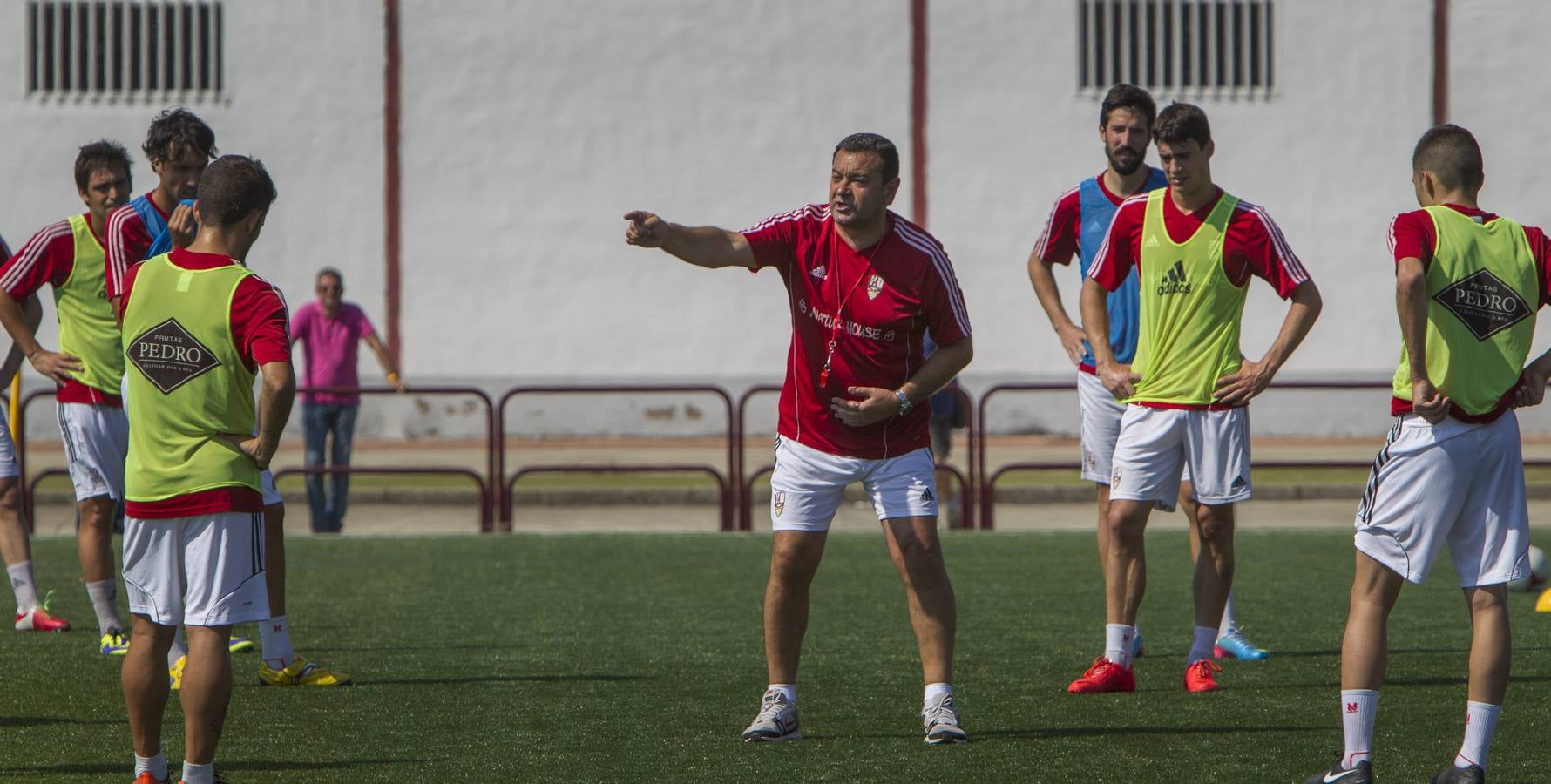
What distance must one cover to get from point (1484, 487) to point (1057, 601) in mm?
4409

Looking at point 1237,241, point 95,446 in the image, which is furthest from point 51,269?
point 1237,241

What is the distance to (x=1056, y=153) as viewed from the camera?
2389 cm

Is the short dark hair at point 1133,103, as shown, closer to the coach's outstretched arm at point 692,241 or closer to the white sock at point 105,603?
the coach's outstretched arm at point 692,241

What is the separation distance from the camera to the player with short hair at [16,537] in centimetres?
785

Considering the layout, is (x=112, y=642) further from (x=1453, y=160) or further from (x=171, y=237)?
(x=1453, y=160)

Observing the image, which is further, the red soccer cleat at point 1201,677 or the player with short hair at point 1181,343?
the red soccer cleat at point 1201,677

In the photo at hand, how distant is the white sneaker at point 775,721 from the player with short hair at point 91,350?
10.2 feet

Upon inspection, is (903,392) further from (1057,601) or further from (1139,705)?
(1057,601)

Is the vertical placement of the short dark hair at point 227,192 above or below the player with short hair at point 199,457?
above

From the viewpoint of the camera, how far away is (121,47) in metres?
23.1

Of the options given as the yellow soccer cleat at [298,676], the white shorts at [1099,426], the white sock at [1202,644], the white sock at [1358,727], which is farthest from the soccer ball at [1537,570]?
the yellow soccer cleat at [298,676]

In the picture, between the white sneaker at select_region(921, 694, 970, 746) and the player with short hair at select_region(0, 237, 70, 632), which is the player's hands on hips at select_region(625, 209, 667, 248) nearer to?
the white sneaker at select_region(921, 694, 970, 746)

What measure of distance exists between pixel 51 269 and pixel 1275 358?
475 centimetres

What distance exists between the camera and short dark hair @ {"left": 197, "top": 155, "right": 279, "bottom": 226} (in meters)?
4.87
